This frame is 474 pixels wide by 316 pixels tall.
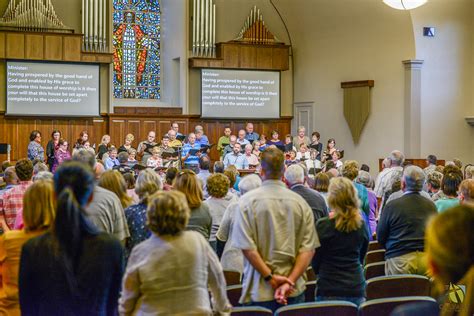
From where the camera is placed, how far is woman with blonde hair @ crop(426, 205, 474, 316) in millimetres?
1767

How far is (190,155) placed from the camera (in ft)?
46.8

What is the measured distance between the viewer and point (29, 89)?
1591cm

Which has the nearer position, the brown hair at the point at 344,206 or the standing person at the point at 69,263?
the standing person at the point at 69,263

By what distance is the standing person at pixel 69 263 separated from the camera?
3.13 metres

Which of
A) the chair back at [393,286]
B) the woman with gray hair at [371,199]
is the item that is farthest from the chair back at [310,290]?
the woman with gray hair at [371,199]

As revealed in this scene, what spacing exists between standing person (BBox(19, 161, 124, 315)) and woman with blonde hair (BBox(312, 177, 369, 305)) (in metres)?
1.58

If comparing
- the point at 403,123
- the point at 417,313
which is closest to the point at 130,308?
the point at 417,313

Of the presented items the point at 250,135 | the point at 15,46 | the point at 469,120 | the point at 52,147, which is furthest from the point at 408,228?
the point at 15,46

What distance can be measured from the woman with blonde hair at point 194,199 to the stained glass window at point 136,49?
13.0 metres

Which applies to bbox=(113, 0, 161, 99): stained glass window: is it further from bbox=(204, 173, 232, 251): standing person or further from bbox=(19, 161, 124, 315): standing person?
bbox=(19, 161, 124, 315): standing person

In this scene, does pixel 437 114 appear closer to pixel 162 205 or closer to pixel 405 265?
pixel 405 265

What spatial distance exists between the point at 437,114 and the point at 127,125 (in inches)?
262

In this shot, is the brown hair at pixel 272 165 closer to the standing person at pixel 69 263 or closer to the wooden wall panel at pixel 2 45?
the standing person at pixel 69 263

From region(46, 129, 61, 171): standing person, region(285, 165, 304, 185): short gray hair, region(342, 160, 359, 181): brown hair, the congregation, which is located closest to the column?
region(46, 129, 61, 171): standing person
